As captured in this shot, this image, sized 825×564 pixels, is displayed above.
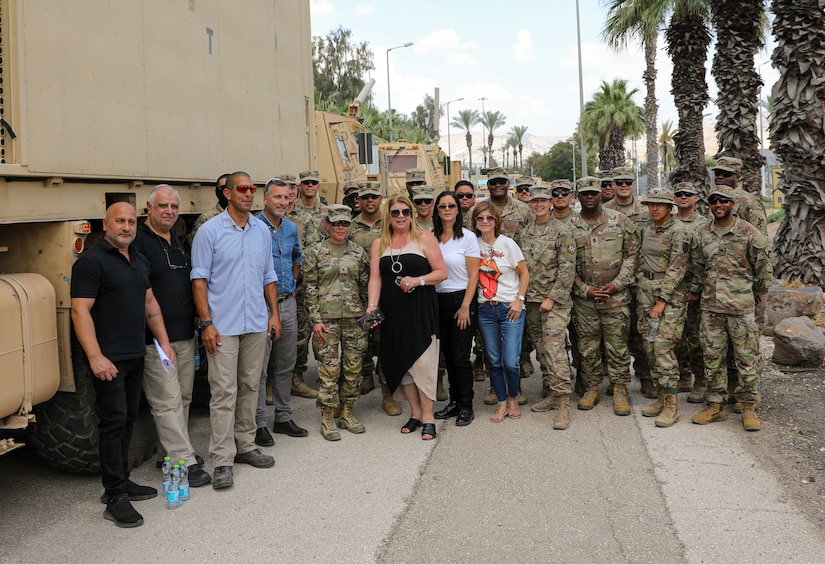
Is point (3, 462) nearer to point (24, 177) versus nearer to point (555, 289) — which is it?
point (24, 177)

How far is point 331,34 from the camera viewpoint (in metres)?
55.8

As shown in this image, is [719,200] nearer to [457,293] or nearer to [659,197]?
[659,197]

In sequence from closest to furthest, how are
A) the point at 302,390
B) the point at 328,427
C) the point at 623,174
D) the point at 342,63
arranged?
the point at 328,427 < the point at 302,390 < the point at 623,174 < the point at 342,63

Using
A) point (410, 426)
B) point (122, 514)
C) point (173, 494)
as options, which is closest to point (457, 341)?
point (410, 426)

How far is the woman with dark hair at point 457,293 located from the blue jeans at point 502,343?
12 cm

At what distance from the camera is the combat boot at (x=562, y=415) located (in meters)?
6.14

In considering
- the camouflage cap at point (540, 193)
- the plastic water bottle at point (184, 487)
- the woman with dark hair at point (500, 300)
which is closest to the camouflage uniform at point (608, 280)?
the camouflage cap at point (540, 193)

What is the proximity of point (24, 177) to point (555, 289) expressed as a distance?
4.03 meters

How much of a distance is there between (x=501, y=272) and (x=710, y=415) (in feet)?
6.57

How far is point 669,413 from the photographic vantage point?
20.5 ft

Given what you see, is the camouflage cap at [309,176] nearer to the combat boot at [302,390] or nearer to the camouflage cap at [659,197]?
the combat boot at [302,390]

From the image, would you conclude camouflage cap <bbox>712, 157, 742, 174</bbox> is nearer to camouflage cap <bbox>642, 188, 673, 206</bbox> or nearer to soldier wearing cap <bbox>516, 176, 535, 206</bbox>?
camouflage cap <bbox>642, 188, 673, 206</bbox>

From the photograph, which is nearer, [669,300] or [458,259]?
[458,259]

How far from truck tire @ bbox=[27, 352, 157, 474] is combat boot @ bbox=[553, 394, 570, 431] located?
335 centimetres
